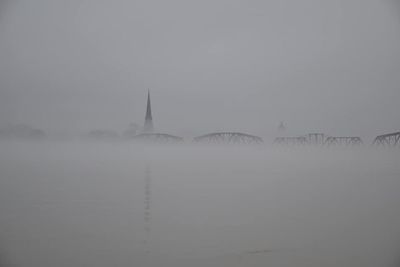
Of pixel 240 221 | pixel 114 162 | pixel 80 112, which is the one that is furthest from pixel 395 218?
pixel 80 112

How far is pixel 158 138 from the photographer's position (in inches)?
56.1

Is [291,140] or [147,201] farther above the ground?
[291,140]

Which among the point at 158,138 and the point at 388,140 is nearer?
the point at 158,138

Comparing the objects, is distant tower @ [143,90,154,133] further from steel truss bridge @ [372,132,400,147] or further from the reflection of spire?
steel truss bridge @ [372,132,400,147]

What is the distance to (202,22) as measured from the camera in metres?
1.42

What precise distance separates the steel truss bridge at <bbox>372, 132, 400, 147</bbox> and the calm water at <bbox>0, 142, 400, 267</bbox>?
0.04 meters

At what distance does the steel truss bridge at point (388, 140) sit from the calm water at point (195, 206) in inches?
1.7

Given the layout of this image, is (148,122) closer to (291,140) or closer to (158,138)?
(158,138)

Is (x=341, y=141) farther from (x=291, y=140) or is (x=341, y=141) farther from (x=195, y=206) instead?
(x=195, y=206)

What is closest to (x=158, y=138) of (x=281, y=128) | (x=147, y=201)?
(x=147, y=201)

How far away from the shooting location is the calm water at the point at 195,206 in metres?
1.25

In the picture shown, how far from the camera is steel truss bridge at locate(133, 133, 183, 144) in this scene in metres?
1.41

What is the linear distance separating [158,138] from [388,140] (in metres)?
1.08

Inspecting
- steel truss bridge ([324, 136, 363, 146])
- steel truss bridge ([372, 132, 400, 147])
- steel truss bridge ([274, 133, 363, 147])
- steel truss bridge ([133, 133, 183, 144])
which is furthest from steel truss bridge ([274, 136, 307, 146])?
steel truss bridge ([133, 133, 183, 144])
